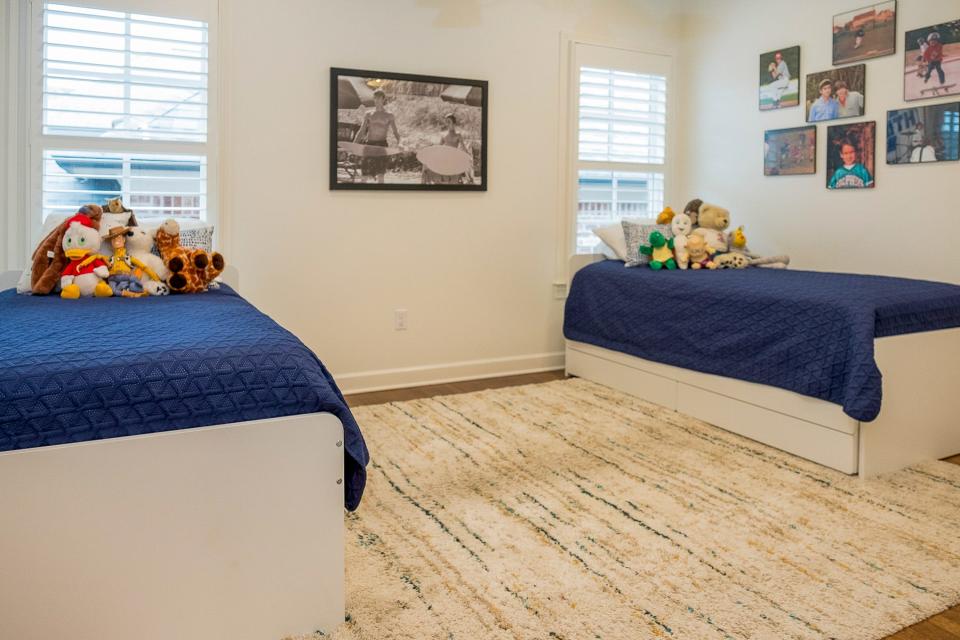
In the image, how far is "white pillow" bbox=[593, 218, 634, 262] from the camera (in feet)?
13.3

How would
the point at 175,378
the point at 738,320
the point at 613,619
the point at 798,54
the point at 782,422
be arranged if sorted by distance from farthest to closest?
the point at 798,54 < the point at 738,320 < the point at 782,422 < the point at 613,619 < the point at 175,378

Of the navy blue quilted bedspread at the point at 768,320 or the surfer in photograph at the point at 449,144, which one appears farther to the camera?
the surfer in photograph at the point at 449,144

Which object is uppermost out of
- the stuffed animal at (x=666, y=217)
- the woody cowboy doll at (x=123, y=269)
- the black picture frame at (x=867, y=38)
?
the black picture frame at (x=867, y=38)

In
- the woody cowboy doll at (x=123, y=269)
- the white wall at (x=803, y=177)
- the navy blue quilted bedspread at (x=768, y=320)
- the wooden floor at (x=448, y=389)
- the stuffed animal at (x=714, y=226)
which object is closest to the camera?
the navy blue quilted bedspread at (x=768, y=320)

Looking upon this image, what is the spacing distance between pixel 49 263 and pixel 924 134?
3.72 metres

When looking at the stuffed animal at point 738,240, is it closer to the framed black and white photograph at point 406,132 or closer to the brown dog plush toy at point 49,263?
the framed black and white photograph at point 406,132

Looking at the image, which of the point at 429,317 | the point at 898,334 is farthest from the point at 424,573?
the point at 429,317

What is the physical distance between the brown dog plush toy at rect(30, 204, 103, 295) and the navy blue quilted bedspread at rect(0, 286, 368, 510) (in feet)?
2.84

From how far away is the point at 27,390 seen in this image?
1352 millimetres

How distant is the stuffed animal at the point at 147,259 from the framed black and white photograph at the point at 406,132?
3.48 feet

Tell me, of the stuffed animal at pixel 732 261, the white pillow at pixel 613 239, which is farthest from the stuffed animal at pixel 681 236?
the white pillow at pixel 613 239

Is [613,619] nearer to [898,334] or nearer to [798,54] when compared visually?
[898,334]

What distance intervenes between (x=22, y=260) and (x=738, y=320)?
3.05 m

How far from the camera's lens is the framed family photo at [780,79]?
12.9 feet
